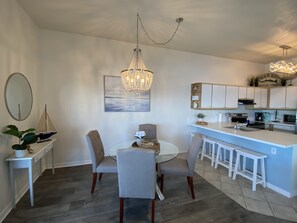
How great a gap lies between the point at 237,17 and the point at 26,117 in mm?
3811

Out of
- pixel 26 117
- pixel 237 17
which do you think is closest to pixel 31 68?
pixel 26 117

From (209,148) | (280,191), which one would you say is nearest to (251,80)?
(209,148)

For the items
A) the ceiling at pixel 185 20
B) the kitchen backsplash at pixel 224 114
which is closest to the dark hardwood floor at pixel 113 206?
the kitchen backsplash at pixel 224 114

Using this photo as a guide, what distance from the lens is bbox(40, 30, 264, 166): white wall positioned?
3.18 metres

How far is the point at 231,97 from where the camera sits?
4453 mm

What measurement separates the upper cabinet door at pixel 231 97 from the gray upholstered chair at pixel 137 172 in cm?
359

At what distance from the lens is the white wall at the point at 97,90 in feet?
10.4

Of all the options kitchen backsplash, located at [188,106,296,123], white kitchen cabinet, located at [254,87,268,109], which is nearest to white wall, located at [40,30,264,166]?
kitchen backsplash, located at [188,106,296,123]

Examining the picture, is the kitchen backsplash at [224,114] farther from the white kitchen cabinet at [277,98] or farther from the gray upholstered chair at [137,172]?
the gray upholstered chair at [137,172]

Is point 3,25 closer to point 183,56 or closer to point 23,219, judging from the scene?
point 23,219

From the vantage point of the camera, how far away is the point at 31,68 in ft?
8.94

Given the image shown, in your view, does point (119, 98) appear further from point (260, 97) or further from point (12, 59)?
point (260, 97)

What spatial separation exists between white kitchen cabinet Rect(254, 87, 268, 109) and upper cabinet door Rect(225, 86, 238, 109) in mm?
833

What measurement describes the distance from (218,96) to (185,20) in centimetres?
242
